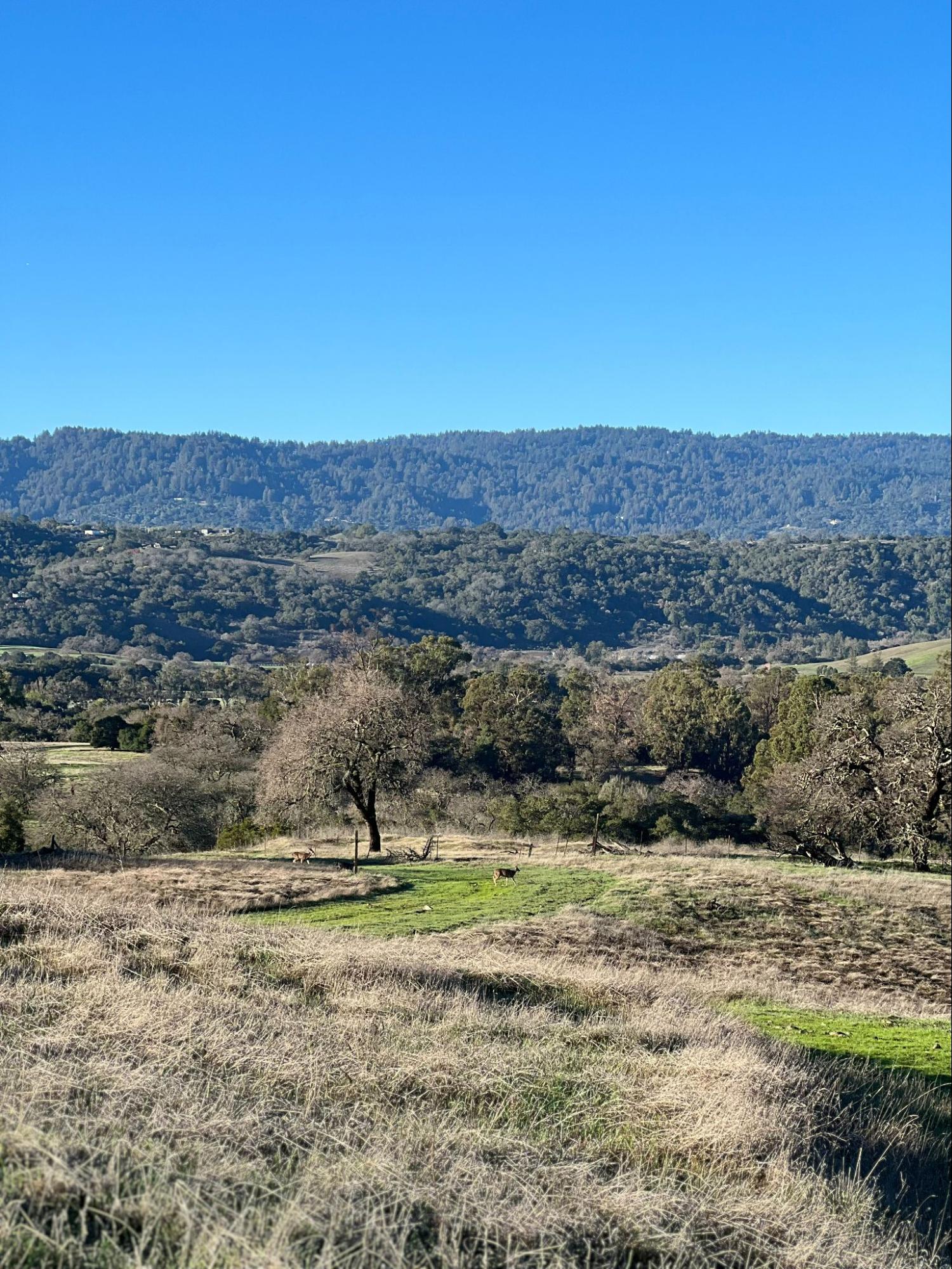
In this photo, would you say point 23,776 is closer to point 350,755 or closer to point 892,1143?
point 350,755

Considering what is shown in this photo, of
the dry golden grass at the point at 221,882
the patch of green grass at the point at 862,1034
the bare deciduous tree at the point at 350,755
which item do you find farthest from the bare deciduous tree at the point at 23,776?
the patch of green grass at the point at 862,1034

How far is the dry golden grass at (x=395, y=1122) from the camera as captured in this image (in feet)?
15.8

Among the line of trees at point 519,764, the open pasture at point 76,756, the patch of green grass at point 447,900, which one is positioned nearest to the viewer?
the patch of green grass at point 447,900

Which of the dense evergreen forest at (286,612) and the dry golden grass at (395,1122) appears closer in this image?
the dry golden grass at (395,1122)

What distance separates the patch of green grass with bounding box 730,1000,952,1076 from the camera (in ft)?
42.7

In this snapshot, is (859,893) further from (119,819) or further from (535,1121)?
(119,819)

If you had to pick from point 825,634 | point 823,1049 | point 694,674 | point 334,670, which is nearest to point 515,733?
point 334,670

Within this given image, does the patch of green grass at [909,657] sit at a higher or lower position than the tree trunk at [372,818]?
higher

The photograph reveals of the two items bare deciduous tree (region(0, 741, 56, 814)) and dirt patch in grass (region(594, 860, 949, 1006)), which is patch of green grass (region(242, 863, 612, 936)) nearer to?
dirt patch in grass (region(594, 860, 949, 1006))

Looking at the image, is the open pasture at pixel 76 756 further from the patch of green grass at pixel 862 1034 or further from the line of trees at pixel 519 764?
the patch of green grass at pixel 862 1034

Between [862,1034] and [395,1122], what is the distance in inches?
393

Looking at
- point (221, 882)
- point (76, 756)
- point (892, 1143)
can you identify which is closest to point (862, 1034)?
point (892, 1143)

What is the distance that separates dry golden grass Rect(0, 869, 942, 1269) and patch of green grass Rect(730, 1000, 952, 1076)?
1594 mm

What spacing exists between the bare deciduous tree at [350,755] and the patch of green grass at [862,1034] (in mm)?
19713
